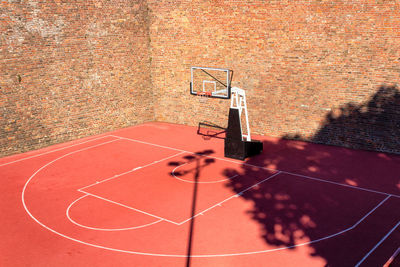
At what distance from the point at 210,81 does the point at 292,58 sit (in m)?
4.16

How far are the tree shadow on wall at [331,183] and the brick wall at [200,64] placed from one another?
0.29 feet

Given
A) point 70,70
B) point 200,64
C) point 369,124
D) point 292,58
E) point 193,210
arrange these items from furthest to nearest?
point 200,64, point 70,70, point 292,58, point 369,124, point 193,210

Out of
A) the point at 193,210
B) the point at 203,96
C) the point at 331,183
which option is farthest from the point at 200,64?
the point at 193,210

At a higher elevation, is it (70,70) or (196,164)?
(70,70)

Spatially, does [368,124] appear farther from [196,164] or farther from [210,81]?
[210,81]

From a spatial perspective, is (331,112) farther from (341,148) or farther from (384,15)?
(384,15)

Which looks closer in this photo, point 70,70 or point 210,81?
point 70,70

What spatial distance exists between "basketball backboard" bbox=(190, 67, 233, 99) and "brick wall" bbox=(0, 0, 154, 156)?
2810 millimetres

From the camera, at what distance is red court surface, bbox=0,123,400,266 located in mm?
9461

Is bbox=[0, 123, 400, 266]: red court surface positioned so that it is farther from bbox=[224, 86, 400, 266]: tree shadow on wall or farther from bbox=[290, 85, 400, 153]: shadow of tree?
bbox=[290, 85, 400, 153]: shadow of tree

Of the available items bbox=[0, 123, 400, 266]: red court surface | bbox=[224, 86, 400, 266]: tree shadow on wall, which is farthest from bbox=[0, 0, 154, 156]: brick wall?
bbox=[224, 86, 400, 266]: tree shadow on wall

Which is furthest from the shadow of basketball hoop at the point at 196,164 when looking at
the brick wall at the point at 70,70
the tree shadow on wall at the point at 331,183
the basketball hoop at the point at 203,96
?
the brick wall at the point at 70,70

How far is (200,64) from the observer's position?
1969cm

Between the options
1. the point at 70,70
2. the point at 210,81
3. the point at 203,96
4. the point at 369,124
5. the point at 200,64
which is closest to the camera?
the point at 369,124
